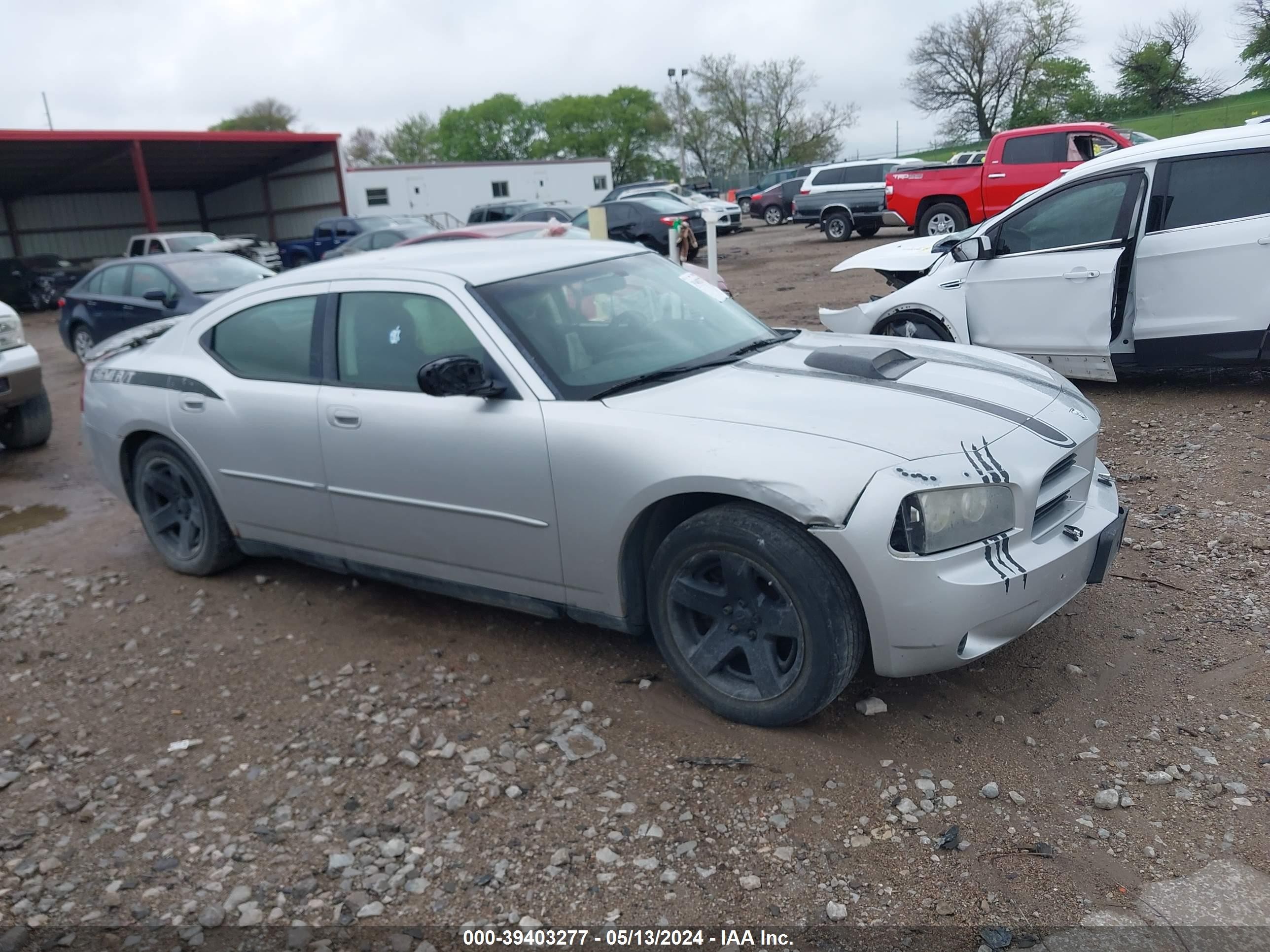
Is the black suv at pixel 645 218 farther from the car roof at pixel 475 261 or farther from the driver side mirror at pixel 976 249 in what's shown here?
the car roof at pixel 475 261

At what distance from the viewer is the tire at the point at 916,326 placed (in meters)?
7.70

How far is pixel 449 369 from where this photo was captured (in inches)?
149

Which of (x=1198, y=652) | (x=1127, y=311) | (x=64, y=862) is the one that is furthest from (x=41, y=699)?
(x=1127, y=311)

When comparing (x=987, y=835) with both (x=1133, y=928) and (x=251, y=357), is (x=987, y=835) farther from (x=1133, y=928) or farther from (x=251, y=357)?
(x=251, y=357)

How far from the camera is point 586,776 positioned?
3391 millimetres

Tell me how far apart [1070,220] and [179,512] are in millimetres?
6081

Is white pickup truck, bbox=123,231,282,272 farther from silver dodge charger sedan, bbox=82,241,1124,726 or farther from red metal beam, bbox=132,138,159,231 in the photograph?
silver dodge charger sedan, bbox=82,241,1124,726

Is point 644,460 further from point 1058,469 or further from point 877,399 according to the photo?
point 1058,469

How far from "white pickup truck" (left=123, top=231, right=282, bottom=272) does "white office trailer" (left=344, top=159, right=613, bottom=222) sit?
12.8 meters

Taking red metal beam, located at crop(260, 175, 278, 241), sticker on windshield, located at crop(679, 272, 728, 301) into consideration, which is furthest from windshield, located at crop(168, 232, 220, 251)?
sticker on windshield, located at crop(679, 272, 728, 301)

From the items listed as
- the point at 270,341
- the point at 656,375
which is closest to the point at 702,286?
the point at 656,375

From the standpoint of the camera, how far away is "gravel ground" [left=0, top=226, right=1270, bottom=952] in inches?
111

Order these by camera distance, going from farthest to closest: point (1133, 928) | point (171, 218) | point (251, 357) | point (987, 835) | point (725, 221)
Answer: point (171, 218) < point (725, 221) < point (251, 357) < point (987, 835) < point (1133, 928)

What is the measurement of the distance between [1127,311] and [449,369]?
5.13m
